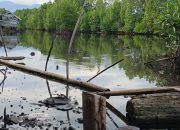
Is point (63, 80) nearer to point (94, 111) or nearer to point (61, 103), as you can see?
point (61, 103)

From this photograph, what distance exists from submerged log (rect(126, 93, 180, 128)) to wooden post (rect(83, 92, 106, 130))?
88.5 inches

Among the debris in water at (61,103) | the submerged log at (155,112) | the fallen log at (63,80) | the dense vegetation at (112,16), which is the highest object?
the dense vegetation at (112,16)

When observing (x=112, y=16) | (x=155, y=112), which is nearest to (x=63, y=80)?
(x=155, y=112)

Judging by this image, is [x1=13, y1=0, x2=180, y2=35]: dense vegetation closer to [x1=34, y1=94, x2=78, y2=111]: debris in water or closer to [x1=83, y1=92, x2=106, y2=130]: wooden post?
[x1=34, y1=94, x2=78, y2=111]: debris in water

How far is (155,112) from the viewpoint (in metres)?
14.5

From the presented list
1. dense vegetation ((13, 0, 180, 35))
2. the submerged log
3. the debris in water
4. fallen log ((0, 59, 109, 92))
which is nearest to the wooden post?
the submerged log

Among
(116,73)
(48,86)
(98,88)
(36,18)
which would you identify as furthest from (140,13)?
(98,88)

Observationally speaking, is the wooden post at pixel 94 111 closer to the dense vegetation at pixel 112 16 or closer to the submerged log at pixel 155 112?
the submerged log at pixel 155 112

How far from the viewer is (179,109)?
573 inches

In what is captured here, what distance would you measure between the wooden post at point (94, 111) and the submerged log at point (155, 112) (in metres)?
2.25

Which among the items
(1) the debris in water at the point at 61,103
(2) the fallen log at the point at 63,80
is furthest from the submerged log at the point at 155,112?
(1) the debris in water at the point at 61,103

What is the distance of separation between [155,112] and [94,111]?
9.76 feet

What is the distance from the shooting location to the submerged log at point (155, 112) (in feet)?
47.4

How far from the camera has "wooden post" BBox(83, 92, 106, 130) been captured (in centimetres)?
1248
